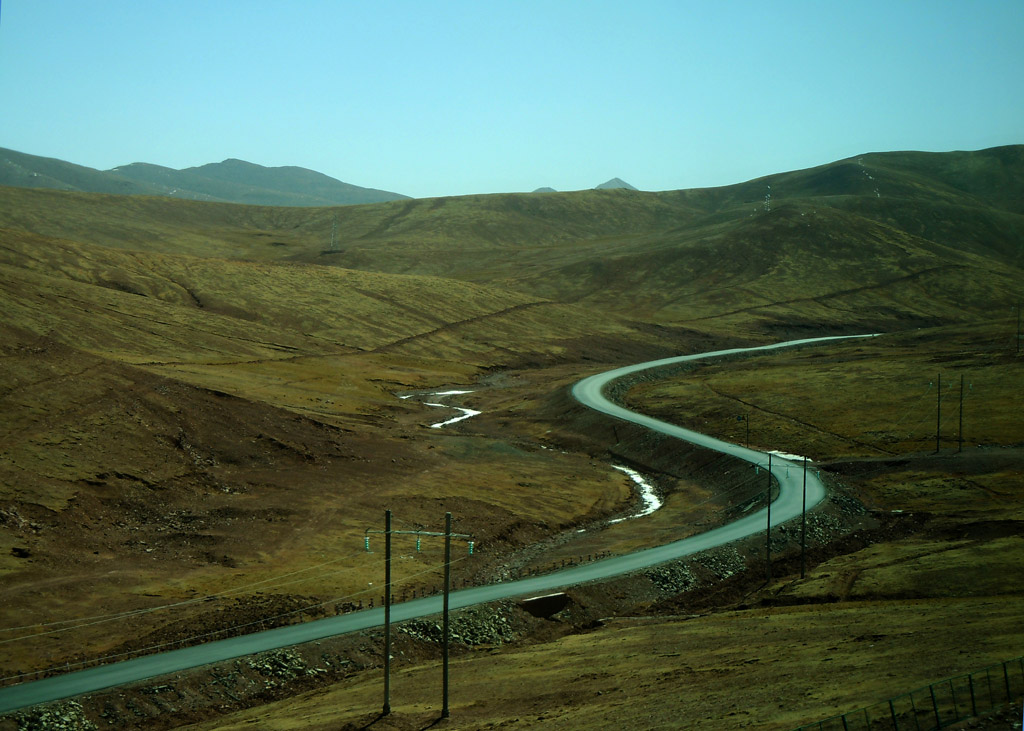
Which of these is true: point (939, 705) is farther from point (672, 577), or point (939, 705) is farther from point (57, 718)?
point (672, 577)

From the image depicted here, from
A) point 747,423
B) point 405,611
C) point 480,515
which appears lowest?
point 480,515

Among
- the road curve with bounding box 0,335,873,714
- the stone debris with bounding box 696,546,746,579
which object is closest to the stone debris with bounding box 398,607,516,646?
the road curve with bounding box 0,335,873,714

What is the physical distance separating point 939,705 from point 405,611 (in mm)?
25250

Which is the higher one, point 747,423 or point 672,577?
point 747,423

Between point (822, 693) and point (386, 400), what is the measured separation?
82633 mm

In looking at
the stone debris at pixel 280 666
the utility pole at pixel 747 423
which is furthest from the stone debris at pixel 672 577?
the utility pole at pixel 747 423

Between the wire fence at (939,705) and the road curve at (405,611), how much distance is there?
900 inches

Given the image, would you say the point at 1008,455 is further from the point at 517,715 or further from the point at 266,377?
the point at 266,377

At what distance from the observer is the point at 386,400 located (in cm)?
10619

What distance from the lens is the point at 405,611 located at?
43.4 m

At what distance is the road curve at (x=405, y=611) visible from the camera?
111ft

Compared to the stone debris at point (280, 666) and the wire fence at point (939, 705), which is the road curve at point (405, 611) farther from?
the wire fence at point (939, 705)

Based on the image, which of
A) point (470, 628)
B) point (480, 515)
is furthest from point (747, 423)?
point (470, 628)

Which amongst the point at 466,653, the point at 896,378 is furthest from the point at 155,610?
the point at 896,378
